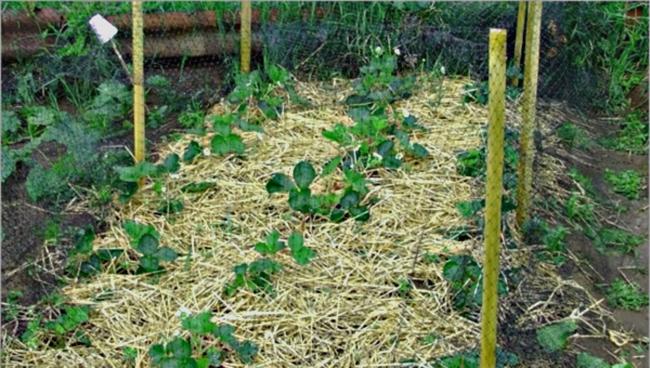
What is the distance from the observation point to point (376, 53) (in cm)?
515

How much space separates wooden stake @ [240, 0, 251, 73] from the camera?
488 cm

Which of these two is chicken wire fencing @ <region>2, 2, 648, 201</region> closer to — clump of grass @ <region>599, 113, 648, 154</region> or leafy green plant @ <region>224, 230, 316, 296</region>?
clump of grass @ <region>599, 113, 648, 154</region>

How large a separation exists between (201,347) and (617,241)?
1855 mm

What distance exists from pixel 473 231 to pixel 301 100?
1.47m

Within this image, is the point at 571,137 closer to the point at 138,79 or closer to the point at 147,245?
the point at 138,79

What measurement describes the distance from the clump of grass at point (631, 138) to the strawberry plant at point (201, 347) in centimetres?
255

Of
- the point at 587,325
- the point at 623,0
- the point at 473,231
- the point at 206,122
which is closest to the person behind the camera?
the point at 587,325

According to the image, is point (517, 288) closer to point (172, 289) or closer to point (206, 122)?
point (172, 289)

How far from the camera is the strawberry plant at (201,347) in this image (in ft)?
10.3

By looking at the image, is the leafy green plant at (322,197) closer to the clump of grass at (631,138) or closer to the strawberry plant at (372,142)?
the strawberry plant at (372,142)

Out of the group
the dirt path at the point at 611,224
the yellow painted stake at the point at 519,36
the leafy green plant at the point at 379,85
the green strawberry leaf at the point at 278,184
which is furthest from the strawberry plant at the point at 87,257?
the yellow painted stake at the point at 519,36

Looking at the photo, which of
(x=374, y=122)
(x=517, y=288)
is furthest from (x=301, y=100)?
(x=517, y=288)

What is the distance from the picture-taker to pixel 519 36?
5113 millimetres

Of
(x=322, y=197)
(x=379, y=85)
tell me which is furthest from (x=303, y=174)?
(x=379, y=85)
